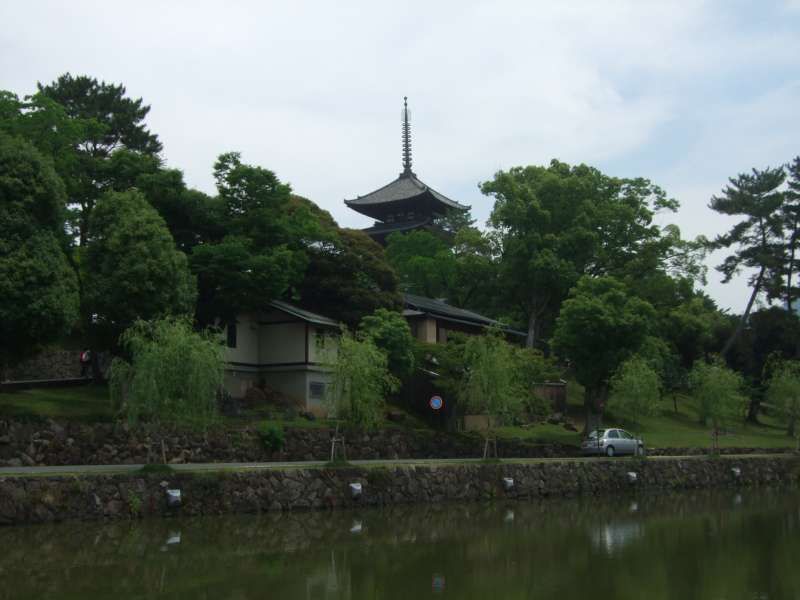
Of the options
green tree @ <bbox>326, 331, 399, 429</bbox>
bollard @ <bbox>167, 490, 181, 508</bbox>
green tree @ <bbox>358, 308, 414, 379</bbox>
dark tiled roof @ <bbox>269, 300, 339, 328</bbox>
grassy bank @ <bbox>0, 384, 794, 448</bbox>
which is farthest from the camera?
dark tiled roof @ <bbox>269, 300, 339, 328</bbox>

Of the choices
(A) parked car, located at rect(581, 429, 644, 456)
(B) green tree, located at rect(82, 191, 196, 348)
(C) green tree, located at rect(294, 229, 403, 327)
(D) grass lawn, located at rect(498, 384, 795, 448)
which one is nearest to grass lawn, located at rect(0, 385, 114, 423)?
(B) green tree, located at rect(82, 191, 196, 348)

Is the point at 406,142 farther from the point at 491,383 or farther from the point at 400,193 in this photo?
the point at 491,383

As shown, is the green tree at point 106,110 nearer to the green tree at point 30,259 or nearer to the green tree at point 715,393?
the green tree at point 30,259

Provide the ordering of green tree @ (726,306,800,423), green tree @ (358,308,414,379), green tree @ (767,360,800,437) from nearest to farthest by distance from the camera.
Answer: green tree @ (358,308,414,379) → green tree @ (767,360,800,437) → green tree @ (726,306,800,423)

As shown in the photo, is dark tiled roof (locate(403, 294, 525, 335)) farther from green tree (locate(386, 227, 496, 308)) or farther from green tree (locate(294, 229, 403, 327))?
green tree (locate(386, 227, 496, 308))

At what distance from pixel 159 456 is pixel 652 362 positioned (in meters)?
24.3

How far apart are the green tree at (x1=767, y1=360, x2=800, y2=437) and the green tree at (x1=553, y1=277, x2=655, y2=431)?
34.1 feet

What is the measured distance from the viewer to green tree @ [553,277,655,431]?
38.3 m

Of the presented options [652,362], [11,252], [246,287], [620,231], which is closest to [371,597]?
[11,252]

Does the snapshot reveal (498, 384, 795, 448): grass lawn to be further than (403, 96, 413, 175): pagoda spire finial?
No

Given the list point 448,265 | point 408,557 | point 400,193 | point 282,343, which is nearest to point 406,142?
point 400,193

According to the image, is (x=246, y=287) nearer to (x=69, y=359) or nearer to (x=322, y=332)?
(x=322, y=332)

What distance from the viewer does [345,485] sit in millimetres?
25750

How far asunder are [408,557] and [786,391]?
114 feet
